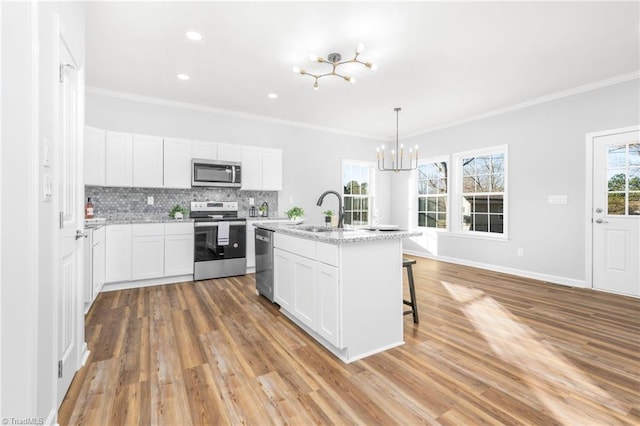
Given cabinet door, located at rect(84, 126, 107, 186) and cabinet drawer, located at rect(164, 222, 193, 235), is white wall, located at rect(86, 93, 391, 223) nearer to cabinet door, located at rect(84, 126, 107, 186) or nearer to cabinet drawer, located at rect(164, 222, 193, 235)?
cabinet door, located at rect(84, 126, 107, 186)

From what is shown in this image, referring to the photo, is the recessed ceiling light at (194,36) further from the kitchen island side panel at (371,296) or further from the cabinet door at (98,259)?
the kitchen island side panel at (371,296)

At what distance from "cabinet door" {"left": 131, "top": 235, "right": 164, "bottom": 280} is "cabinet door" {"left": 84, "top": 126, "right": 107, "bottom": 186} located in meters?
0.91

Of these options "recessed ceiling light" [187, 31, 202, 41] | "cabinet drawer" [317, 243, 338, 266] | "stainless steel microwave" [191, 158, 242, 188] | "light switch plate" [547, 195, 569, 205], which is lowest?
"cabinet drawer" [317, 243, 338, 266]

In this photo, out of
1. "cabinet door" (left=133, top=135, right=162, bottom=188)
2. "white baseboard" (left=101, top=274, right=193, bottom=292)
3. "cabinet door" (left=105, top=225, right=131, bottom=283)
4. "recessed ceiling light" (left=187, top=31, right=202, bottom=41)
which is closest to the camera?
"recessed ceiling light" (left=187, top=31, right=202, bottom=41)

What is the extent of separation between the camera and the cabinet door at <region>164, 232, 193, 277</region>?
13.6ft

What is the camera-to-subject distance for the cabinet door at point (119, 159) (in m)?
3.93

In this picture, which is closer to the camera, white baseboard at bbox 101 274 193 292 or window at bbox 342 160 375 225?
A: white baseboard at bbox 101 274 193 292

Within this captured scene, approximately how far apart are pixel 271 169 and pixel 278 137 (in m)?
0.78

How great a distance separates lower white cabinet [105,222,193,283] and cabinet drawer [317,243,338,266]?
2.72 m

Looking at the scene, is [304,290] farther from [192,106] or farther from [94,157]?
[192,106]

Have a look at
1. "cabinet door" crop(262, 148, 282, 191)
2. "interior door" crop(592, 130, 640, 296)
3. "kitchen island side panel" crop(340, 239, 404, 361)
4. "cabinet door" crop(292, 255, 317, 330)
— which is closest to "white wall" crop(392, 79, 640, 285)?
"interior door" crop(592, 130, 640, 296)

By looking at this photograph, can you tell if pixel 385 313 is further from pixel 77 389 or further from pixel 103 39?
pixel 103 39

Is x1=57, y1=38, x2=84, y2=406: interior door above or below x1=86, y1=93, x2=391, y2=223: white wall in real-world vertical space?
below

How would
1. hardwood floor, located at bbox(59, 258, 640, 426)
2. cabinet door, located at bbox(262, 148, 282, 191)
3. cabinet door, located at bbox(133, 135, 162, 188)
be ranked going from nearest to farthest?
hardwood floor, located at bbox(59, 258, 640, 426), cabinet door, located at bbox(133, 135, 162, 188), cabinet door, located at bbox(262, 148, 282, 191)
